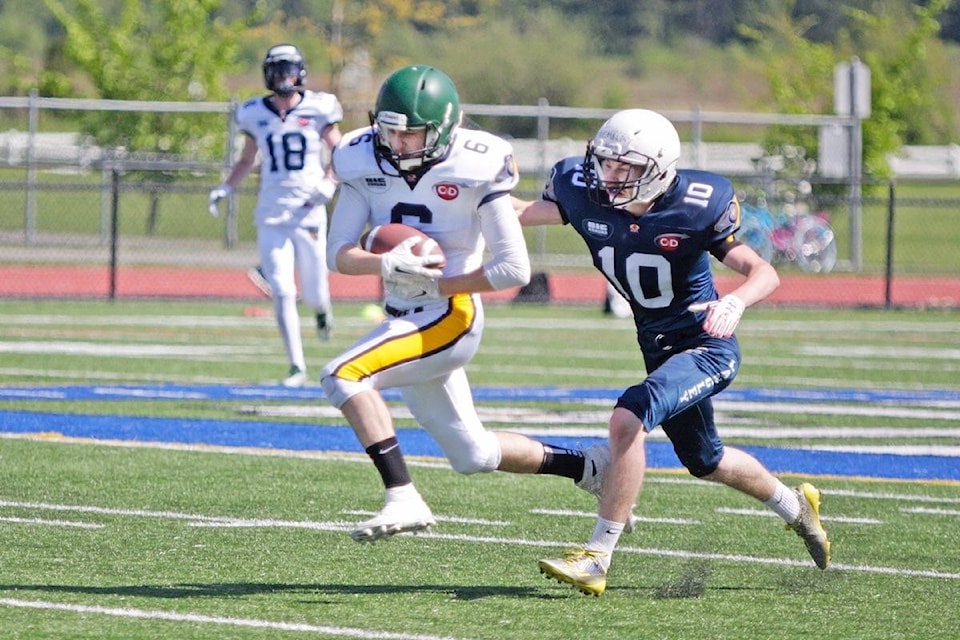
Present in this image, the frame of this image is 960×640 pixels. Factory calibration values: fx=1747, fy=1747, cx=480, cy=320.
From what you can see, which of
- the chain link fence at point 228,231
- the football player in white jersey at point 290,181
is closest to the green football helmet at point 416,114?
the football player in white jersey at point 290,181

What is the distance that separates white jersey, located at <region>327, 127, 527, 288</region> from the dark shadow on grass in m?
1.02

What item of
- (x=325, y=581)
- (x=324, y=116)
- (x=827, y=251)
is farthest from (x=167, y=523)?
(x=827, y=251)

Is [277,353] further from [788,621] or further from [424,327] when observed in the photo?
[788,621]

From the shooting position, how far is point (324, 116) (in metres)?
10.9

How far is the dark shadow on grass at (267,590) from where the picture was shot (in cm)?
493

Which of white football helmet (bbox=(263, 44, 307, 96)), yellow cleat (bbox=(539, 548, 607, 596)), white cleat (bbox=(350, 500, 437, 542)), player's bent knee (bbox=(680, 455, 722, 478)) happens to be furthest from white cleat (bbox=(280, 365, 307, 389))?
yellow cleat (bbox=(539, 548, 607, 596))

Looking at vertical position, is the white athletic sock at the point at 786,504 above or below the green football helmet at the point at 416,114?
below

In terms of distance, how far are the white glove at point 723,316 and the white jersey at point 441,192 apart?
0.66 m

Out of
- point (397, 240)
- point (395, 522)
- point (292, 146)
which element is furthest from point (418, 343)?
point (292, 146)

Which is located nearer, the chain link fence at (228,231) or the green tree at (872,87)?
the chain link fence at (228,231)

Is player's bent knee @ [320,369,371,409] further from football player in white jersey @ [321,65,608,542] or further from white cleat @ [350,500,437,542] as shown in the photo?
white cleat @ [350,500,437,542]

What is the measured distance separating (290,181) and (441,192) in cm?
548

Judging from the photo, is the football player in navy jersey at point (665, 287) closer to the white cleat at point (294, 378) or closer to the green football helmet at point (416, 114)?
the green football helmet at point (416, 114)

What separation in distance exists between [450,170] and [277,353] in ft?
25.7
